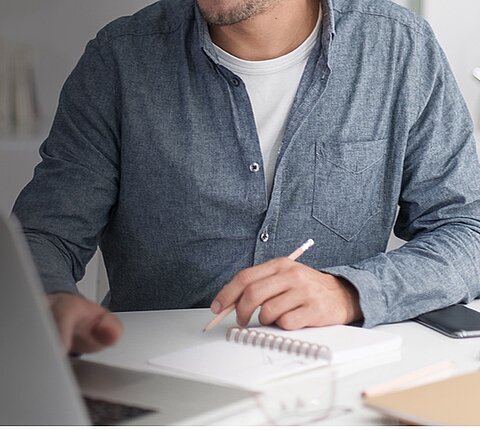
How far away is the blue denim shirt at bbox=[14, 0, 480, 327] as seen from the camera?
1.46 m

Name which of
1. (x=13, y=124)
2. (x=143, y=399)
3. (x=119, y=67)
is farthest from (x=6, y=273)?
(x=119, y=67)

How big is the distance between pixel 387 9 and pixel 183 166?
1.39 ft

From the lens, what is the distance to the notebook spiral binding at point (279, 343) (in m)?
0.96

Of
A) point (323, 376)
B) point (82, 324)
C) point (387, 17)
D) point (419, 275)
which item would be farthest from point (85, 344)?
point (387, 17)

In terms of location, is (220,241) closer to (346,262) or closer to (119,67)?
(346,262)

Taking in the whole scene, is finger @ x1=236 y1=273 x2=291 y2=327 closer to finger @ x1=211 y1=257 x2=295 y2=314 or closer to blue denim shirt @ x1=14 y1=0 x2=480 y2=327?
finger @ x1=211 y1=257 x2=295 y2=314

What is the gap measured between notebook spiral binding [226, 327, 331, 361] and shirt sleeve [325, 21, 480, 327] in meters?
0.22

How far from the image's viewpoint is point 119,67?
1.51m

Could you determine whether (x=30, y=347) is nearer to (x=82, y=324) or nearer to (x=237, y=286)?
(x=82, y=324)

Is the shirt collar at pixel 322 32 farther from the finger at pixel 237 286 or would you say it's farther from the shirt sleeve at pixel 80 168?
the finger at pixel 237 286

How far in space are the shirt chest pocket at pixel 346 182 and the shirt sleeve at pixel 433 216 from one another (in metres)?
0.06

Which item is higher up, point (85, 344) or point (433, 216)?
point (85, 344)

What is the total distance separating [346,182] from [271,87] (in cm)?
18

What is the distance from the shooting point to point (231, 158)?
4.79ft
